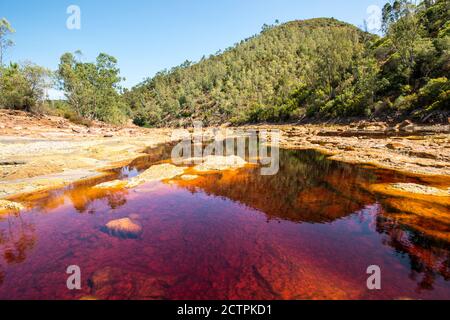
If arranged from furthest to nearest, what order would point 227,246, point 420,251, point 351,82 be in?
point 351,82, point 227,246, point 420,251

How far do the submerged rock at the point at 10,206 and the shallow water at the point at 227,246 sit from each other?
0.74 m

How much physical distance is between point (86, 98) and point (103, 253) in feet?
248

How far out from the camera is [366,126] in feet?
153

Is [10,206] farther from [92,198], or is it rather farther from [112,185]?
[112,185]

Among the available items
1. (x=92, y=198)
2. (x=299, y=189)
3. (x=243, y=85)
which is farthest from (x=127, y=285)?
(x=243, y=85)

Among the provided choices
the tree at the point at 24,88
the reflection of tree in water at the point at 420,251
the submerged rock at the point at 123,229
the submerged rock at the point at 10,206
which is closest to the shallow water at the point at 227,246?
the reflection of tree in water at the point at 420,251

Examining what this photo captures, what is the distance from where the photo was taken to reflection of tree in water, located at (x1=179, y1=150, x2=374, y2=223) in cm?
1236

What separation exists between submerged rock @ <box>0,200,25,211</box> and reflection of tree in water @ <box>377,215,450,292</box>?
17.8 metres

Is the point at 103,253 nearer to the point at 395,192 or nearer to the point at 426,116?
the point at 395,192

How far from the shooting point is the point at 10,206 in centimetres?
1313

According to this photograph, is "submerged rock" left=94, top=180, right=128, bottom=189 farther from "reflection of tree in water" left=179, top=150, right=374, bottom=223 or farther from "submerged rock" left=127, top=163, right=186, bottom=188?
"reflection of tree in water" left=179, top=150, right=374, bottom=223

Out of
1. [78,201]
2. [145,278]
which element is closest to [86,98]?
[78,201]

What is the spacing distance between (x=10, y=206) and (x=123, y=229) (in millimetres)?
7862

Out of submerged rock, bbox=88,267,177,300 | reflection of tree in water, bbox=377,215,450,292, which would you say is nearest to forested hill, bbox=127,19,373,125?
reflection of tree in water, bbox=377,215,450,292
